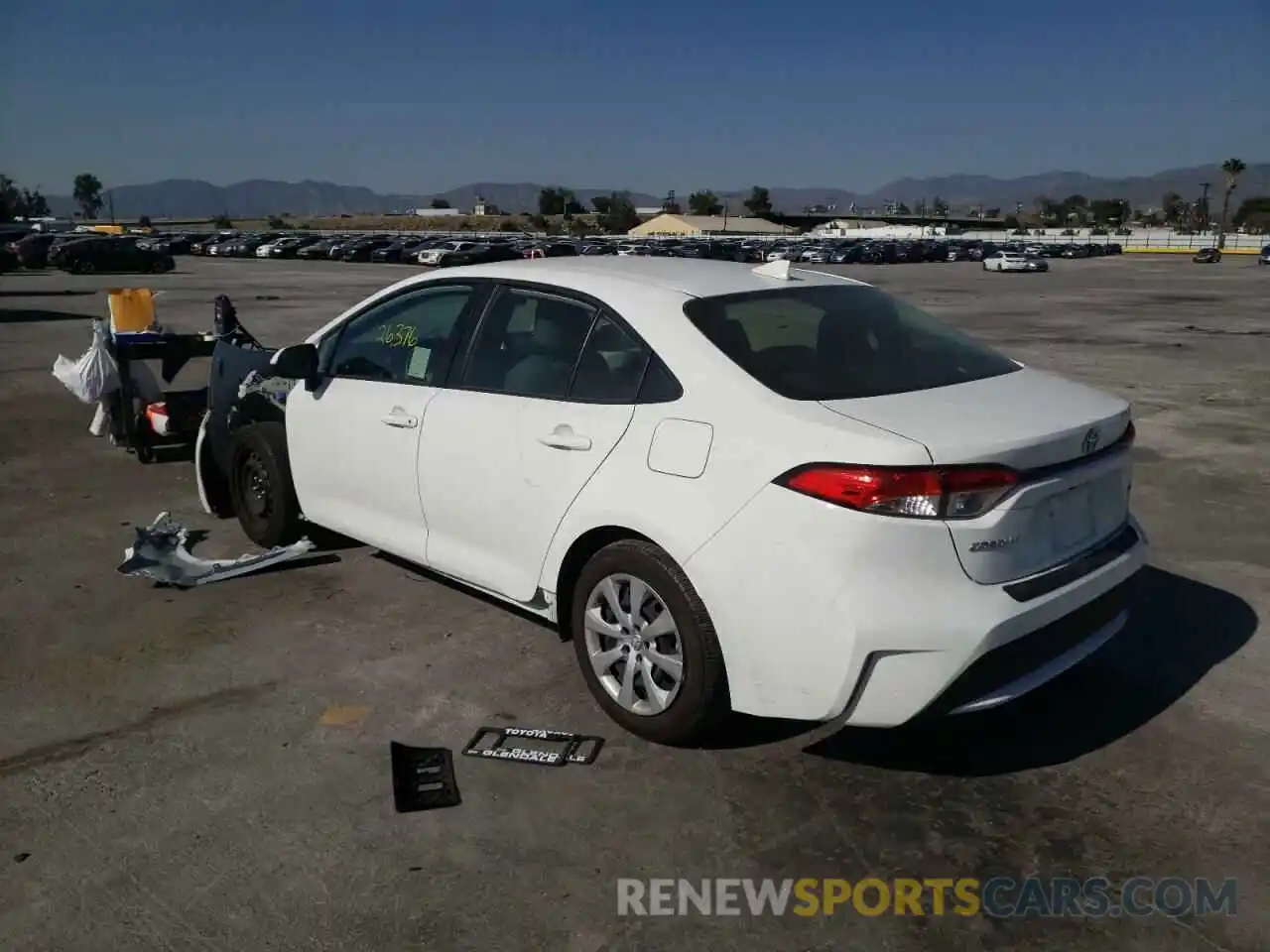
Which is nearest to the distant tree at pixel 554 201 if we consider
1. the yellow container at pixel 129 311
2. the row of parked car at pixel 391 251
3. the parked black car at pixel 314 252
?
the row of parked car at pixel 391 251

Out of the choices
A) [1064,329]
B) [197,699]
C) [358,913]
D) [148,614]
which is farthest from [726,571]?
[1064,329]

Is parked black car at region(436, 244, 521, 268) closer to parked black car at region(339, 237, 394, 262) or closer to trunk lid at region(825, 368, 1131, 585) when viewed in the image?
parked black car at region(339, 237, 394, 262)

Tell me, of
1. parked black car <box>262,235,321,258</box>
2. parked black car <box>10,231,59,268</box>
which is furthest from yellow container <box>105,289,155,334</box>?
parked black car <box>262,235,321,258</box>

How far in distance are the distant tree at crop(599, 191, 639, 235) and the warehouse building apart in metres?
1.64

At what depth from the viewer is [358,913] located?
107 inches

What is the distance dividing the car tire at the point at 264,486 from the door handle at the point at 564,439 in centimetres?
215

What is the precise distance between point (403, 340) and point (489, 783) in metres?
2.17

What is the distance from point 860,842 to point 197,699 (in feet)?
8.29

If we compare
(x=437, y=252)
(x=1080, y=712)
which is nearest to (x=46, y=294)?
(x=437, y=252)

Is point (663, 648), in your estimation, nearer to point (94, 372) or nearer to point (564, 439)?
point (564, 439)

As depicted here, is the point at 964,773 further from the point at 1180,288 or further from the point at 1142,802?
the point at 1180,288

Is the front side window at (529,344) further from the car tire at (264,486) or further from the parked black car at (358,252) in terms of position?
the parked black car at (358,252)

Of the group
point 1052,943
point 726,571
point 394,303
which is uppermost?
point 394,303

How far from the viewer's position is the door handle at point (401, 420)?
432 cm
